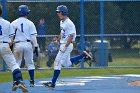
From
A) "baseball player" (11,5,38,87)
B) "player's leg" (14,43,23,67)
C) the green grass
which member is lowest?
the green grass

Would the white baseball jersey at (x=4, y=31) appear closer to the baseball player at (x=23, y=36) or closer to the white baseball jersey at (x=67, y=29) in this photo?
the baseball player at (x=23, y=36)

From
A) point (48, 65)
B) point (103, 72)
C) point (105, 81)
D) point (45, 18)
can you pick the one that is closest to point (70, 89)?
point (105, 81)

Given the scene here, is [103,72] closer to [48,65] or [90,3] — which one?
[48,65]

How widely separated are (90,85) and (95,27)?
6.77 meters

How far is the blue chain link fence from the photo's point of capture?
18469mm

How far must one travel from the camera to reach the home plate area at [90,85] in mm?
12008

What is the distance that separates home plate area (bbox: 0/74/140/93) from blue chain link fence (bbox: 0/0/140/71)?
11.4ft

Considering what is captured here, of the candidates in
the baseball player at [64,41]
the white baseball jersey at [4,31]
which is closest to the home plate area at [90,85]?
the baseball player at [64,41]

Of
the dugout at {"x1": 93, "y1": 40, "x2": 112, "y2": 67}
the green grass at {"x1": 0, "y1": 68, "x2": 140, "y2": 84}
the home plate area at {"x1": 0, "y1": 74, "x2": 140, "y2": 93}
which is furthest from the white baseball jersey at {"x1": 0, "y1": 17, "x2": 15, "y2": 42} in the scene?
the dugout at {"x1": 93, "y1": 40, "x2": 112, "y2": 67}

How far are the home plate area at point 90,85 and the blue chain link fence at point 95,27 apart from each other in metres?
3.48

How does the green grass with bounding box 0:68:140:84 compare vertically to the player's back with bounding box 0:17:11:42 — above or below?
below

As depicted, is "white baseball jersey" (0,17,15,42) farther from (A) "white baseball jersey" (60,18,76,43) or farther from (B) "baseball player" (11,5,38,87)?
(A) "white baseball jersey" (60,18,76,43)

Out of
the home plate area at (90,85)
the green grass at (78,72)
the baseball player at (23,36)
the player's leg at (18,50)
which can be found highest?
the baseball player at (23,36)

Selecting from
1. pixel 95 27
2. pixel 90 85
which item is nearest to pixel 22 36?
pixel 90 85
